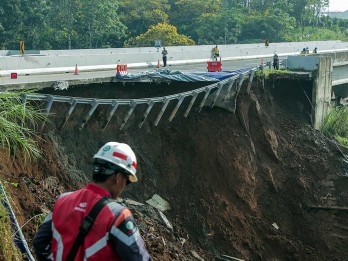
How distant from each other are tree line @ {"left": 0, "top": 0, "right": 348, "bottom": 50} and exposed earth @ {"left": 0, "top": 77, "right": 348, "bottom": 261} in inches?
1257

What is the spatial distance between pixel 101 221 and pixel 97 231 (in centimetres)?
7

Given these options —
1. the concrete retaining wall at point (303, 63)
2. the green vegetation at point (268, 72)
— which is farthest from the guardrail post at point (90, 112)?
the concrete retaining wall at point (303, 63)

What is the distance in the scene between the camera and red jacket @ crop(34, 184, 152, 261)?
357 centimetres

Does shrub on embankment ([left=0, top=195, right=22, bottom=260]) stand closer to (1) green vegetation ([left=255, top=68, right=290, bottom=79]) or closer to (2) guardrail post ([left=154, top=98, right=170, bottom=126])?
(2) guardrail post ([left=154, top=98, right=170, bottom=126])

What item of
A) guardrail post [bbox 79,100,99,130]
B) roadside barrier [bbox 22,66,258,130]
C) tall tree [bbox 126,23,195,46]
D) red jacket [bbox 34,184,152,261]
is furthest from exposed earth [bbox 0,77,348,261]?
tall tree [bbox 126,23,195,46]

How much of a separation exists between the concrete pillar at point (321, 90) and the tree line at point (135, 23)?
29.7 meters

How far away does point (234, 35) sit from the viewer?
6350 cm

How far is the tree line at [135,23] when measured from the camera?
1941 inches

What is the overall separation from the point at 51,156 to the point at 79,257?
1026 cm

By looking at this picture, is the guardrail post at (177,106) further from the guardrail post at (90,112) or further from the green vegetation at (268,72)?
the green vegetation at (268,72)

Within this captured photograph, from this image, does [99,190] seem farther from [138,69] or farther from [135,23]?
[135,23]

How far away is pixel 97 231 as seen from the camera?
3586 mm

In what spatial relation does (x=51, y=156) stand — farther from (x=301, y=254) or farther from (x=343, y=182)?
(x=343, y=182)

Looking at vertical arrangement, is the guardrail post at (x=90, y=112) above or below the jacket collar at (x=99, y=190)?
below
